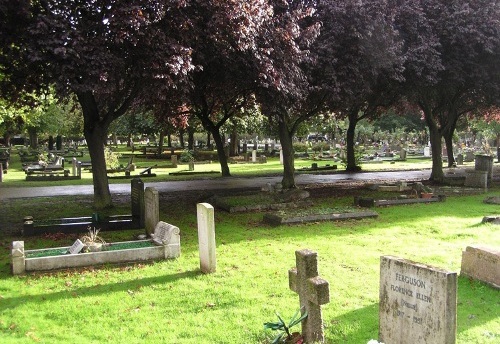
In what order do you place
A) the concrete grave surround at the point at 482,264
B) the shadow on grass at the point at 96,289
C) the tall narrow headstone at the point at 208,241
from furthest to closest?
the tall narrow headstone at the point at 208,241 → the concrete grave surround at the point at 482,264 → the shadow on grass at the point at 96,289

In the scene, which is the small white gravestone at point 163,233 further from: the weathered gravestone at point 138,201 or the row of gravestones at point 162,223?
the weathered gravestone at point 138,201

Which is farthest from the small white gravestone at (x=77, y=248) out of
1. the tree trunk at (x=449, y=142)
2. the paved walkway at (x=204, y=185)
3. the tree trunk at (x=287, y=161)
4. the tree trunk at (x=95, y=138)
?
the tree trunk at (x=449, y=142)

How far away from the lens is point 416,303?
5.40 meters

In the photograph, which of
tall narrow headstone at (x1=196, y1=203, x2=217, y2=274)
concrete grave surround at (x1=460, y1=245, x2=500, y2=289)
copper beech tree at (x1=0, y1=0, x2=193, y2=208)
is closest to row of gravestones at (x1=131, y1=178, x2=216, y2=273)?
tall narrow headstone at (x1=196, y1=203, x2=217, y2=274)

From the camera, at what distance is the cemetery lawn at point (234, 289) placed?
698 centimetres

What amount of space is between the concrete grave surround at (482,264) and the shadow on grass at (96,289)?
514cm

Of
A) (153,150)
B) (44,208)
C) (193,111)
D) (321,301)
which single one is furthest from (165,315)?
(153,150)

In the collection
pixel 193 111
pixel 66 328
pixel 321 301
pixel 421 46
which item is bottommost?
pixel 66 328

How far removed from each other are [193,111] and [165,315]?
2105 cm

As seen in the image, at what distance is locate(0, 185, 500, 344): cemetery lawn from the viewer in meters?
6.98

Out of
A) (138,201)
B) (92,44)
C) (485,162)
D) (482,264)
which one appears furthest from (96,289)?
(485,162)

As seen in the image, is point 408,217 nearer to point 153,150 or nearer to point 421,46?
point 421,46

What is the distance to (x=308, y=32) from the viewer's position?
17.2 meters

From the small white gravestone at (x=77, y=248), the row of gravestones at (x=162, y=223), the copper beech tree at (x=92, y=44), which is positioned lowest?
the small white gravestone at (x=77, y=248)
